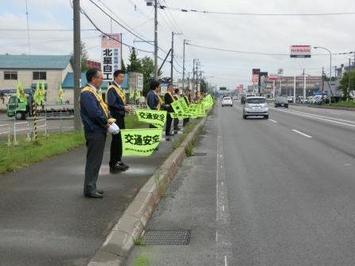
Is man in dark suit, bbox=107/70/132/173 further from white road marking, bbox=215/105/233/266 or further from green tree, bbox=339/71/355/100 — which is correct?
green tree, bbox=339/71/355/100

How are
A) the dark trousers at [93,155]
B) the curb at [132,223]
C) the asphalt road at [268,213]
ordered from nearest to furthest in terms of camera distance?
the curb at [132,223], the asphalt road at [268,213], the dark trousers at [93,155]

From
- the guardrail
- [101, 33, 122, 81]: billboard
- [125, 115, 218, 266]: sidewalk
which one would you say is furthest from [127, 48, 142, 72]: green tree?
[125, 115, 218, 266]: sidewalk

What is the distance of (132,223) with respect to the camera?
735 centimetres

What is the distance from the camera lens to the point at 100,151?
890 cm

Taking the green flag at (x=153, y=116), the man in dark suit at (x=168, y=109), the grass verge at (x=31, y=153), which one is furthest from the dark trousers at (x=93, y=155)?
the man in dark suit at (x=168, y=109)

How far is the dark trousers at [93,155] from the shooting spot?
28.9 feet

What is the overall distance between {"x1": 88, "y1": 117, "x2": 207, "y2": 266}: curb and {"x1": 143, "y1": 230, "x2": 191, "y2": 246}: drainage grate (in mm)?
133

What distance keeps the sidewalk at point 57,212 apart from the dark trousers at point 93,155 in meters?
0.24

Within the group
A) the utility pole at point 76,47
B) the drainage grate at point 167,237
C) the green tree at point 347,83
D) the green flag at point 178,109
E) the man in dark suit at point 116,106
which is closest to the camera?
the drainage grate at point 167,237

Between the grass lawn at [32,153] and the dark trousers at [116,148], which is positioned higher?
the dark trousers at [116,148]

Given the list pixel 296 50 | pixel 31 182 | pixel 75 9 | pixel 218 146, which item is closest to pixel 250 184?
pixel 31 182

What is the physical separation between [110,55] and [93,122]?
17743 mm

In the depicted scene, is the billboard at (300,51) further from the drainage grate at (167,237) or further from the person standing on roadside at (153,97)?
the drainage grate at (167,237)

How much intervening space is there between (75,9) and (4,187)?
43.1 ft
